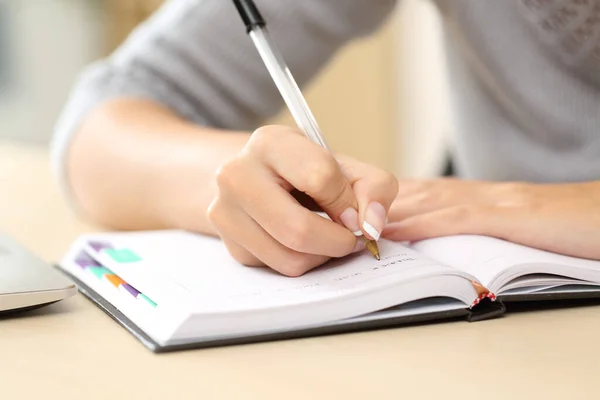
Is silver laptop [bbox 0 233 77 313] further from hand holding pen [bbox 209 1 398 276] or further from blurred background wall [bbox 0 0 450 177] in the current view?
blurred background wall [bbox 0 0 450 177]

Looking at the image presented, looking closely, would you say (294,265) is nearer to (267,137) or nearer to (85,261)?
(267,137)

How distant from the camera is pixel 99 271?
56 centimetres

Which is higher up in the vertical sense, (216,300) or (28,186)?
(28,186)

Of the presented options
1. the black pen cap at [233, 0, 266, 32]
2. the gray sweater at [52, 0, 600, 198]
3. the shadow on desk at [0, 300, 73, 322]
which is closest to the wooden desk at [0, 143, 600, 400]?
the shadow on desk at [0, 300, 73, 322]

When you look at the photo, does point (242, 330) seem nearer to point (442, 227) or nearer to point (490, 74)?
point (442, 227)

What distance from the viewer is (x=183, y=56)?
2.94 feet

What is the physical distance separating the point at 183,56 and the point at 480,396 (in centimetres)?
65

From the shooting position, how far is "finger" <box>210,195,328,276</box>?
48 cm

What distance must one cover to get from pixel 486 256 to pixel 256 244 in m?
0.15

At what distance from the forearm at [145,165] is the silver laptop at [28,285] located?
15cm

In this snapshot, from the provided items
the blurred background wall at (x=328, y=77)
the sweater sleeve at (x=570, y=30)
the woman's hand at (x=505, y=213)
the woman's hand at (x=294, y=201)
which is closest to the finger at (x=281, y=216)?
the woman's hand at (x=294, y=201)

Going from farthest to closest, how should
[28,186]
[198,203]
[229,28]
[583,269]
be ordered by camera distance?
[28,186] → [229,28] → [198,203] → [583,269]

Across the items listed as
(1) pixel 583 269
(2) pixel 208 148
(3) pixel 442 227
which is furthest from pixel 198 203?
(1) pixel 583 269

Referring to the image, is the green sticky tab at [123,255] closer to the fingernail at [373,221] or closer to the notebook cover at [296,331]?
the notebook cover at [296,331]
